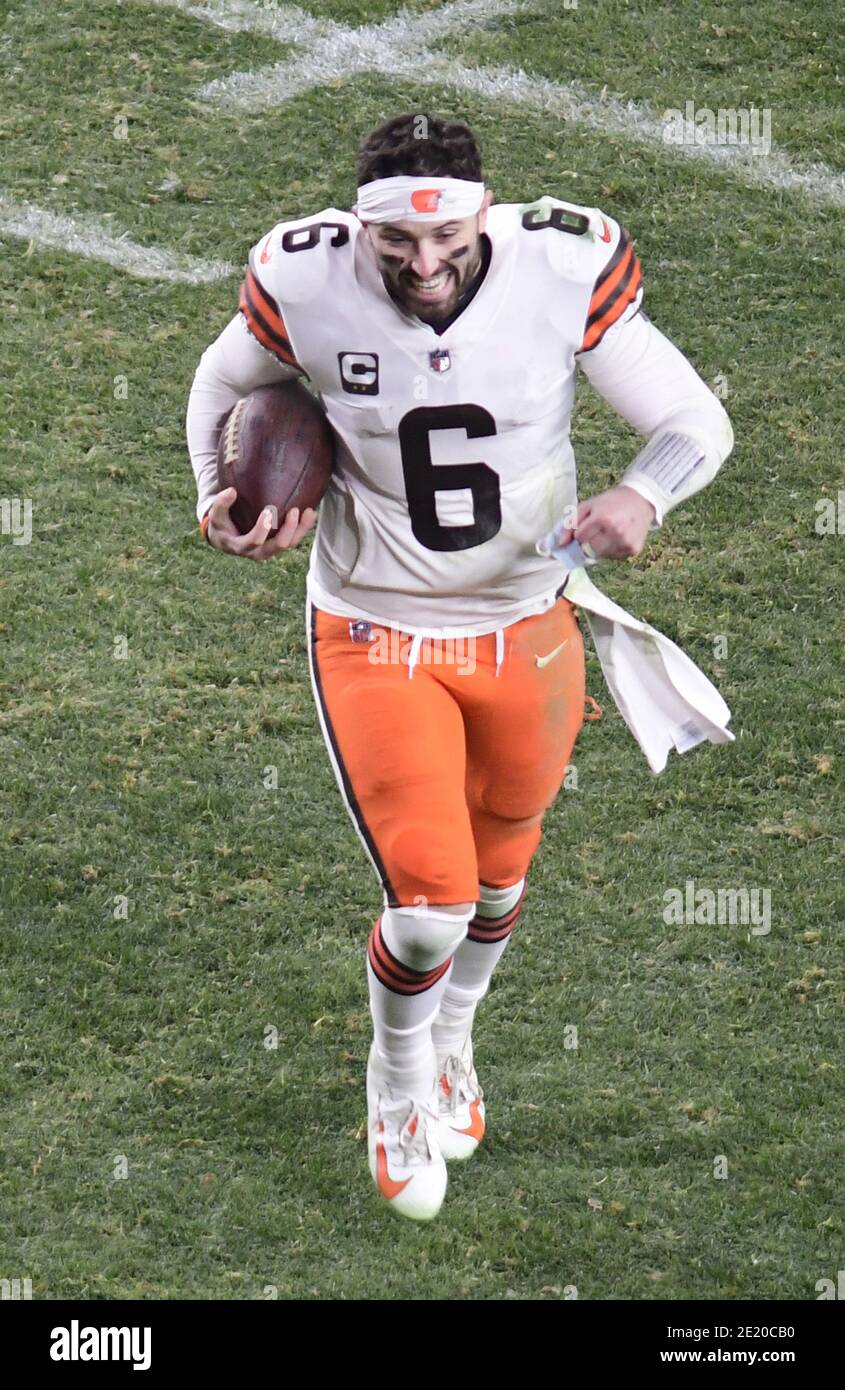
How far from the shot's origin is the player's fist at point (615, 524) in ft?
12.5

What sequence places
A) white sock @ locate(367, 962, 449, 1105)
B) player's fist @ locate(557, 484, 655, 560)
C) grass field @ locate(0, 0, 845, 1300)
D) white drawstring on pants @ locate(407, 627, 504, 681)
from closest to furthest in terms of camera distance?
player's fist @ locate(557, 484, 655, 560)
white drawstring on pants @ locate(407, 627, 504, 681)
white sock @ locate(367, 962, 449, 1105)
grass field @ locate(0, 0, 845, 1300)

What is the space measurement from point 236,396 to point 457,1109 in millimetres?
1651

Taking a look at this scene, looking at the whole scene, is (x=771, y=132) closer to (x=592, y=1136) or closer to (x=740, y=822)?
(x=740, y=822)

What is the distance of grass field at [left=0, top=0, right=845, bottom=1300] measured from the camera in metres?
4.50

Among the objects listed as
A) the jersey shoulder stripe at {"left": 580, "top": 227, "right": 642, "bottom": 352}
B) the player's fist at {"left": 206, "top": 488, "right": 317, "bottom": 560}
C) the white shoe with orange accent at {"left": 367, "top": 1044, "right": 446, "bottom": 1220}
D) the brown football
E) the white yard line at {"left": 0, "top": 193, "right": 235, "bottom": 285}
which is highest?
the jersey shoulder stripe at {"left": 580, "top": 227, "right": 642, "bottom": 352}

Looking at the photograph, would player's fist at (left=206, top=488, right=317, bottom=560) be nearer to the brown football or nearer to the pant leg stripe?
the brown football

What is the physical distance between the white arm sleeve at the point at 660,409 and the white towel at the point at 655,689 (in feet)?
1.34

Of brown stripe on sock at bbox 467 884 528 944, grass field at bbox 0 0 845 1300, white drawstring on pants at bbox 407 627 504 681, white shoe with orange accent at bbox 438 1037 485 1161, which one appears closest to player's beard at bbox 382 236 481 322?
white drawstring on pants at bbox 407 627 504 681

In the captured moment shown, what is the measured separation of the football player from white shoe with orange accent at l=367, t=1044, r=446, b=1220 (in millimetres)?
199

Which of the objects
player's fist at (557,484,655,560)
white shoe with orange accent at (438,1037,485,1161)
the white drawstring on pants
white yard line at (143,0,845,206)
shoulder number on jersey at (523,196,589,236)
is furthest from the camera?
white yard line at (143,0,845,206)

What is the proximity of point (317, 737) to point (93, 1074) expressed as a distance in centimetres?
138

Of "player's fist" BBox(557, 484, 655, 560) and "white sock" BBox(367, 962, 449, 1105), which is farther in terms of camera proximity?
"white sock" BBox(367, 962, 449, 1105)

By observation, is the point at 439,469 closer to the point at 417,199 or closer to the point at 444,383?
the point at 444,383

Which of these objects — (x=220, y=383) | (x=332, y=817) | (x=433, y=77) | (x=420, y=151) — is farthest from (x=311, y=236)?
(x=433, y=77)
